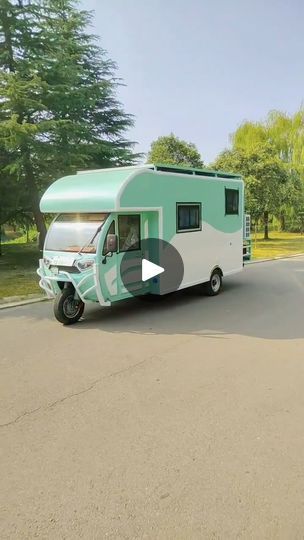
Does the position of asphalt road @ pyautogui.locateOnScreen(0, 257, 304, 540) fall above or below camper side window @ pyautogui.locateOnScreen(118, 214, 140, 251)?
below

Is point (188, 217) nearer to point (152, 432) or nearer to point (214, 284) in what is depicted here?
point (214, 284)

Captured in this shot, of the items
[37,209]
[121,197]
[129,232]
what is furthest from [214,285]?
[37,209]

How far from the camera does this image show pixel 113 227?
309 inches

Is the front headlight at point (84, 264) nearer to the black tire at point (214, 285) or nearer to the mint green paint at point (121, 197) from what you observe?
the mint green paint at point (121, 197)

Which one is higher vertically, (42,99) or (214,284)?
(42,99)

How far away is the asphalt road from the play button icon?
1.23 m

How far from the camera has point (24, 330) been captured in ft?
24.4

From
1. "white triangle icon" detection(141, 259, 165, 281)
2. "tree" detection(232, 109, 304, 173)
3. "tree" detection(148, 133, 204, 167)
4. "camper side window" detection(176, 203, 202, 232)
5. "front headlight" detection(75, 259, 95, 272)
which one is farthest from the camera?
"tree" detection(232, 109, 304, 173)

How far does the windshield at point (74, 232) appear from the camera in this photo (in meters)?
7.84

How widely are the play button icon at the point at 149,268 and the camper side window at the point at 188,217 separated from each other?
689mm

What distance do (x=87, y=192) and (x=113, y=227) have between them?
88cm

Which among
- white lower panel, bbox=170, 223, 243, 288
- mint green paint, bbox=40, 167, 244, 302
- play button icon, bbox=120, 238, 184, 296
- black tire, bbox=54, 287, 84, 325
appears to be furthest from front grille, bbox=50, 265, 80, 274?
white lower panel, bbox=170, 223, 243, 288

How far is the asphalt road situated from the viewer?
2.79 metres

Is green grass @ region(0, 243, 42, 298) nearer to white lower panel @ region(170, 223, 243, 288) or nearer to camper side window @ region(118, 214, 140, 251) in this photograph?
camper side window @ region(118, 214, 140, 251)
